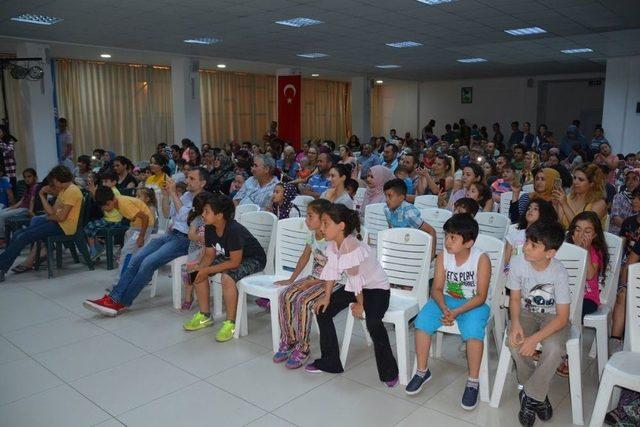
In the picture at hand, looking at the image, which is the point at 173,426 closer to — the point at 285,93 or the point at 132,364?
the point at 132,364

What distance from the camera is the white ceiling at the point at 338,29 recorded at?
21.8 ft

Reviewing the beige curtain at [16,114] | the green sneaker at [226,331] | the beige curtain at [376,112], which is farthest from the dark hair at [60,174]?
the beige curtain at [376,112]

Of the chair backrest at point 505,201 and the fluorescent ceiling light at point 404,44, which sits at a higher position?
the fluorescent ceiling light at point 404,44

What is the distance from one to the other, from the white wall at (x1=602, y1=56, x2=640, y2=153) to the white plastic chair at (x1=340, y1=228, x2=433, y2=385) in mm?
10185

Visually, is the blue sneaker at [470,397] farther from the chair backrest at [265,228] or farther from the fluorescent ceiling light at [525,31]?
the fluorescent ceiling light at [525,31]

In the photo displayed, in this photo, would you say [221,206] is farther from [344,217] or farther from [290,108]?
[290,108]

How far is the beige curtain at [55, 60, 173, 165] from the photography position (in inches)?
496

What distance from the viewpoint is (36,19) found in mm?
7535

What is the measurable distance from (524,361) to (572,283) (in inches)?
24.5

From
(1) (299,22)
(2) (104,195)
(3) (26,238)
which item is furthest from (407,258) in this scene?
(1) (299,22)

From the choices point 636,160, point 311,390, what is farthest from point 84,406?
point 636,160

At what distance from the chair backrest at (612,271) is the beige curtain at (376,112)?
57.3ft

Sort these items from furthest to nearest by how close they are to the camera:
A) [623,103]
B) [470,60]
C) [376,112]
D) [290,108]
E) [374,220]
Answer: [376,112] < [290,108] < [470,60] < [623,103] < [374,220]

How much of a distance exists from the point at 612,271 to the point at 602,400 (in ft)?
3.65
